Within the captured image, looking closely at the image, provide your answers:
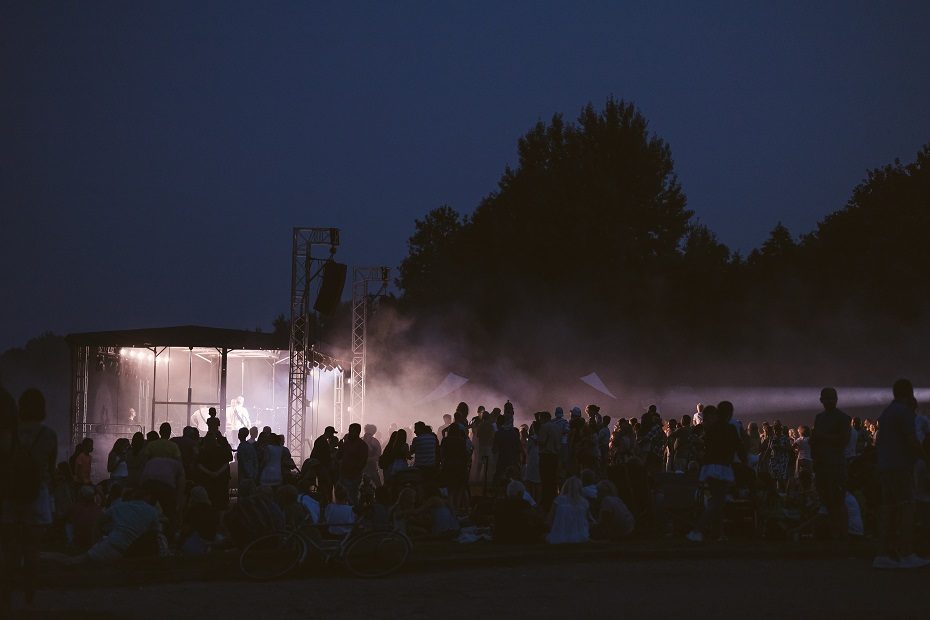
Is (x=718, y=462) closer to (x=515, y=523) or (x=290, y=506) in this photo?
(x=515, y=523)

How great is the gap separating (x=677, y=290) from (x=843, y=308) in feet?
22.6

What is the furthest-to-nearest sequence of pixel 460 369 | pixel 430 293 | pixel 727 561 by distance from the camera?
pixel 430 293, pixel 460 369, pixel 727 561

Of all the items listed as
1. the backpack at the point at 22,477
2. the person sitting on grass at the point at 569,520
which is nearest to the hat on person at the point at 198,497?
the person sitting on grass at the point at 569,520

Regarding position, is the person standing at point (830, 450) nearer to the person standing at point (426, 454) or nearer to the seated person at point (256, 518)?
the seated person at point (256, 518)

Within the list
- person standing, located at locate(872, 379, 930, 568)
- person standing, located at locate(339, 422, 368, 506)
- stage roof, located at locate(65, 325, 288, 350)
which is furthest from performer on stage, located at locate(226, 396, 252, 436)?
person standing, located at locate(872, 379, 930, 568)

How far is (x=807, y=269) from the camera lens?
4456 centimetres

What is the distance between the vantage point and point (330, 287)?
26.0 meters

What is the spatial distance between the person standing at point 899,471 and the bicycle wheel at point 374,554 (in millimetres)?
4531

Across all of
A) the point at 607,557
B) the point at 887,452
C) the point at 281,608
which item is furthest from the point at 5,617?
the point at 887,452

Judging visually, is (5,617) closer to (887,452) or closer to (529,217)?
(887,452)

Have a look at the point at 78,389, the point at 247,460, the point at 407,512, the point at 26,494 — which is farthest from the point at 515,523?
the point at 78,389

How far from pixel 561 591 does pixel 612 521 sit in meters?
4.45

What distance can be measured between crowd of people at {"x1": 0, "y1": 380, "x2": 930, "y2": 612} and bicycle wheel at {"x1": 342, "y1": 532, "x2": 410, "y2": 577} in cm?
21

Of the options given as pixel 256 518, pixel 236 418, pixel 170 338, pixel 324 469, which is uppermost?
pixel 170 338
